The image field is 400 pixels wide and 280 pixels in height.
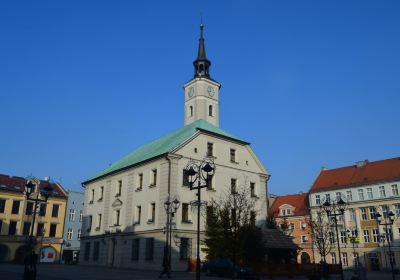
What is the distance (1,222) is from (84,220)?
1653cm

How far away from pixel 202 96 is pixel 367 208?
33247mm

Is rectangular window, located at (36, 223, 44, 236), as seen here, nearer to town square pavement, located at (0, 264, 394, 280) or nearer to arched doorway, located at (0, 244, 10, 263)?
arched doorway, located at (0, 244, 10, 263)

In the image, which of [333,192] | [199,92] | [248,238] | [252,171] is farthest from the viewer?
[333,192]

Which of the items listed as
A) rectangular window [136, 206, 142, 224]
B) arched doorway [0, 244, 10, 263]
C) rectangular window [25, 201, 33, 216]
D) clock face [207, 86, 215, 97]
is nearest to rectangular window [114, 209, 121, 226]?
rectangular window [136, 206, 142, 224]

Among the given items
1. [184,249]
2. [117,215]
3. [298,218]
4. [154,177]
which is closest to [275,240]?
[184,249]

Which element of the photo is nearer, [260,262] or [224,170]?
[260,262]

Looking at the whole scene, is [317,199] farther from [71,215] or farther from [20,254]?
[20,254]

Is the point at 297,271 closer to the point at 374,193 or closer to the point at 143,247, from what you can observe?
the point at 143,247

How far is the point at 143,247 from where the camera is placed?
39.1m

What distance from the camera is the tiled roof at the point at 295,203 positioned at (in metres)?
74.9

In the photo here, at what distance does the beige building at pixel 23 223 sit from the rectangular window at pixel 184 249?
2884 cm

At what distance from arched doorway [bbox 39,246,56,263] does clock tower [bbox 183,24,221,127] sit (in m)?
32.8

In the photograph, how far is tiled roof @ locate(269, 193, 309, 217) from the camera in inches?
2950

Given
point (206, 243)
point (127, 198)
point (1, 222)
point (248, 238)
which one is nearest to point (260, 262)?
point (248, 238)
